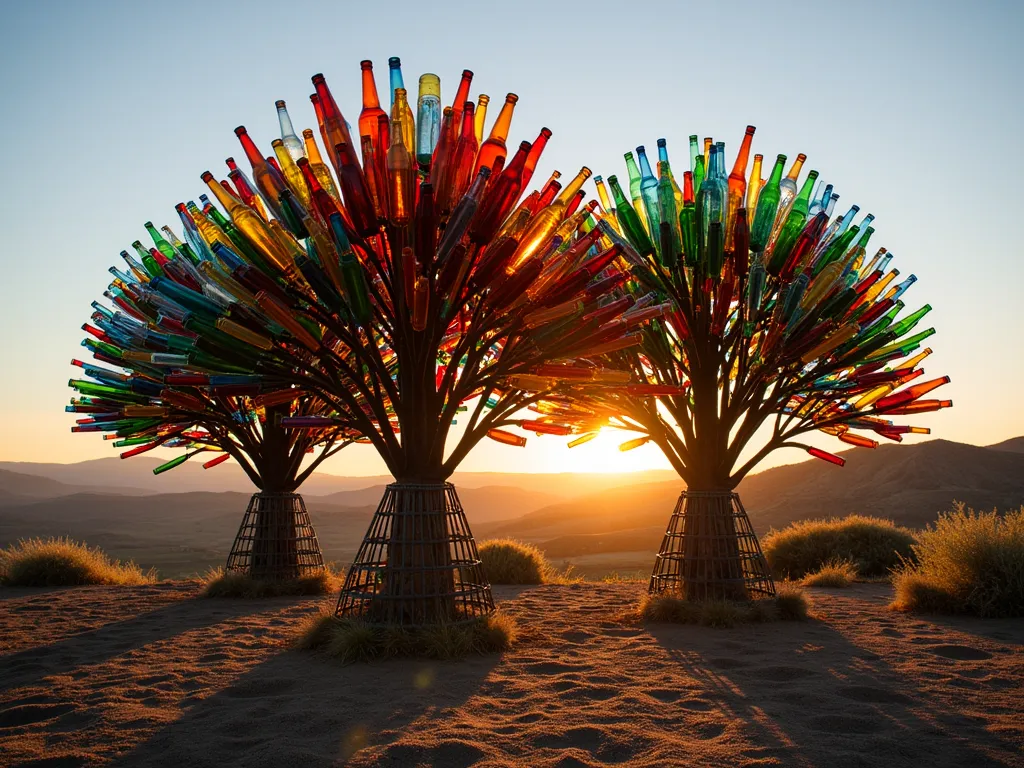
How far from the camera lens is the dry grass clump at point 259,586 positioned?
417 inches

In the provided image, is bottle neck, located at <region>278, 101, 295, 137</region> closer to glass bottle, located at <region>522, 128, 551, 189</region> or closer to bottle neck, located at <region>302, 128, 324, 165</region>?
bottle neck, located at <region>302, 128, 324, 165</region>

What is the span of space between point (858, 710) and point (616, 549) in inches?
930

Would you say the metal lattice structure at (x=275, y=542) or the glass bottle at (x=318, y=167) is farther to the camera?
the metal lattice structure at (x=275, y=542)

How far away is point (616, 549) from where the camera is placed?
27719mm

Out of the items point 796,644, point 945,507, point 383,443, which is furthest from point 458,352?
point 945,507

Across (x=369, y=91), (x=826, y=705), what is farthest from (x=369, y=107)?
(x=826, y=705)

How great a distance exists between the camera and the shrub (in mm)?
12453

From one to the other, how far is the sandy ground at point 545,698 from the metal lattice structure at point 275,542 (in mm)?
3043

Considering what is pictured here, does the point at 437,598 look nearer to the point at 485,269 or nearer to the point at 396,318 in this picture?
the point at 396,318

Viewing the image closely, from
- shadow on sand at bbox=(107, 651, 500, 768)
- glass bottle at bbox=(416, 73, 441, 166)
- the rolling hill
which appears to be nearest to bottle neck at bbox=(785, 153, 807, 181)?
glass bottle at bbox=(416, 73, 441, 166)

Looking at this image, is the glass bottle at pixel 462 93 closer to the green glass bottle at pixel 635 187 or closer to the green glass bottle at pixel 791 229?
the green glass bottle at pixel 635 187

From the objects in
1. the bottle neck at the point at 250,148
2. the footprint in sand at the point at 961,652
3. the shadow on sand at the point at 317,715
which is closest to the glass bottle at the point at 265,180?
the bottle neck at the point at 250,148

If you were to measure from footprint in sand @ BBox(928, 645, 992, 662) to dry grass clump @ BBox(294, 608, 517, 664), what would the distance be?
3.84m

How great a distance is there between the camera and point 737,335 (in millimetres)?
8477
